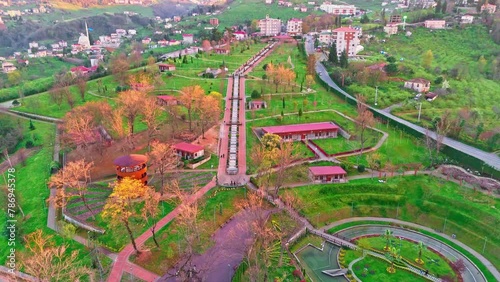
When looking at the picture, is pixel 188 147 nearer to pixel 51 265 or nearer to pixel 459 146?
pixel 51 265

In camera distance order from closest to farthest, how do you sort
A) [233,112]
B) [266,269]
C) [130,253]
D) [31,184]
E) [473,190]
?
1. [266,269]
2. [130,253]
3. [473,190]
4. [31,184]
5. [233,112]

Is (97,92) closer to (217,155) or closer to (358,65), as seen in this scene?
(217,155)

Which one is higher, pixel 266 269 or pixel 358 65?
pixel 358 65

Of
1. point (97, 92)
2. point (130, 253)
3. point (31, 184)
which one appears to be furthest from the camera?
point (97, 92)

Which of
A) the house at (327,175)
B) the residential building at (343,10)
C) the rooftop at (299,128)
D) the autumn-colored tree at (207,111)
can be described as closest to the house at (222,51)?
the autumn-colored tree at (207,111)

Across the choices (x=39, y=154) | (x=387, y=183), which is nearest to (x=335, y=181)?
(x=387, y=183)

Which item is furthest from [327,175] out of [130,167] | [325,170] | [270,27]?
[270,27]

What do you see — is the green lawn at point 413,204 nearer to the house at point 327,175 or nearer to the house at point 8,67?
the house at point 327,175
